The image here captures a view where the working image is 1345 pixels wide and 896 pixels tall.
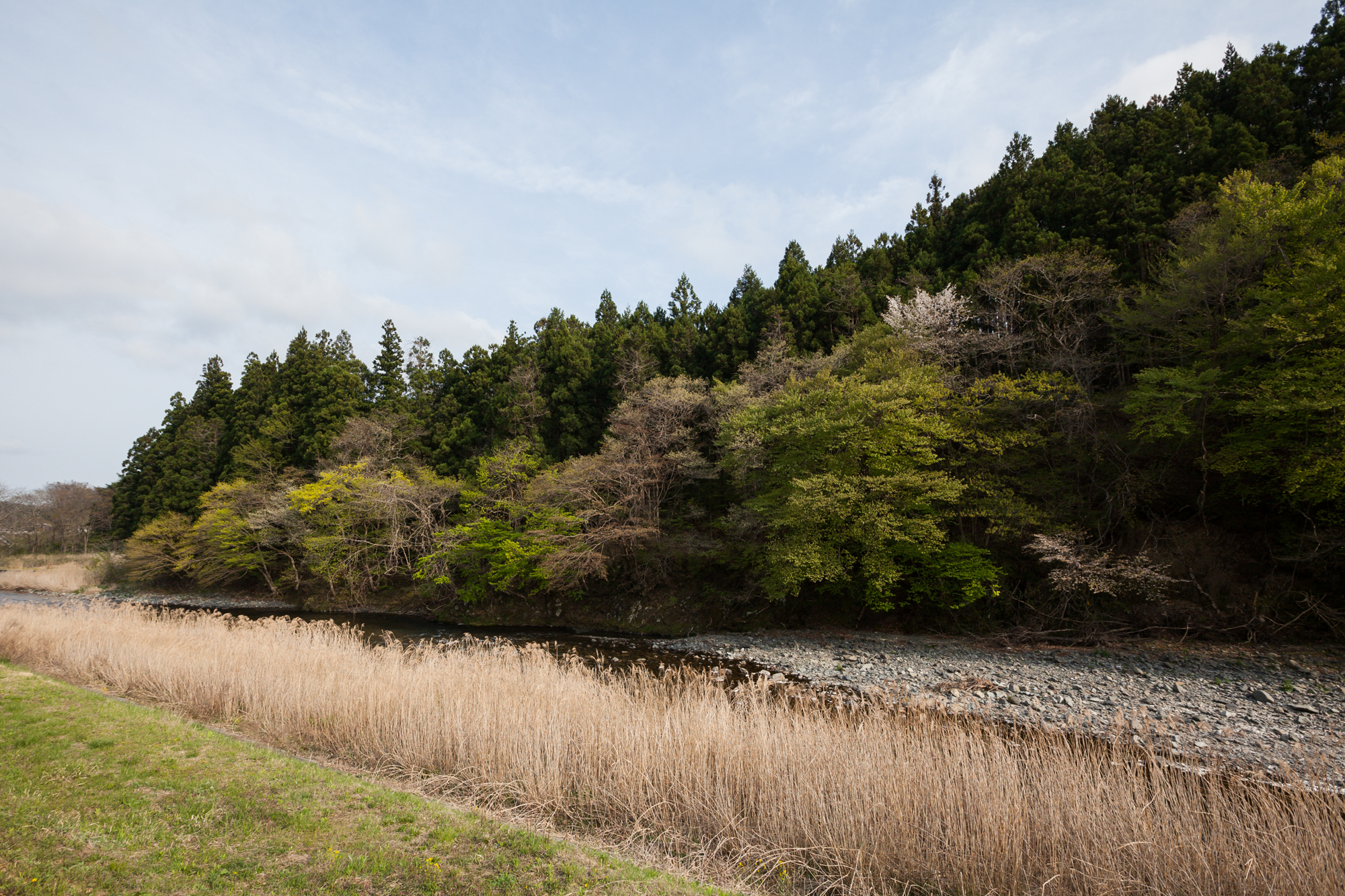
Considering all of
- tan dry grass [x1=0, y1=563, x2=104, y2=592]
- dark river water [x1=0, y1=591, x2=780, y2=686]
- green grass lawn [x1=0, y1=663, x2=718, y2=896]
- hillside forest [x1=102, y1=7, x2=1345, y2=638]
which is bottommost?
dark river water [x1=0, y1=591, x2=780, y2=686]

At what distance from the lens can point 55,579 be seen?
1545 inches

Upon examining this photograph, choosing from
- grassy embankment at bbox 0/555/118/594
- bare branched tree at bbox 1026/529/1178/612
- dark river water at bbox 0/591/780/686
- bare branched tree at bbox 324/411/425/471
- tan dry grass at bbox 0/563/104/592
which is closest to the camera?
bare branched tree at bbox 1026/529/1178/612

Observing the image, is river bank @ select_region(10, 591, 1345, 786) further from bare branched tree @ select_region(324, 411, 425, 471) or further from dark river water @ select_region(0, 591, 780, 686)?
bare branched tree @ select_region(324, 411, 425, 471)

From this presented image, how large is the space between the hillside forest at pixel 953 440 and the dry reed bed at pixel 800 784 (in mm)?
10472

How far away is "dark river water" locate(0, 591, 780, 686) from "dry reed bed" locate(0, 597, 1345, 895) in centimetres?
198

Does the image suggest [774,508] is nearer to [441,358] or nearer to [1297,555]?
[1297,555]

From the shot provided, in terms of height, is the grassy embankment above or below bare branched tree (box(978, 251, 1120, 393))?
below

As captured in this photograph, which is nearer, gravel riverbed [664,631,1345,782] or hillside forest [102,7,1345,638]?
gravel riverbed [664,631,1345,782]

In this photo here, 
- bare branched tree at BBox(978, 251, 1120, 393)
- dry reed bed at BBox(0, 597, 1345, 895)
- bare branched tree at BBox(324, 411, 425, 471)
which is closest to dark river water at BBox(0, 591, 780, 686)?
dry reed bed at BBox(0, 597, 1345, 895)

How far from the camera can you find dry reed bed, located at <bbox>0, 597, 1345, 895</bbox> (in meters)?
4.27

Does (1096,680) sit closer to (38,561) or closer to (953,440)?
(953,440)

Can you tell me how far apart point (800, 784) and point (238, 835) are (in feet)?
16.3

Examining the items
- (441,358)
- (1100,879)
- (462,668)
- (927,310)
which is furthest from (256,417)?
(1100,879)

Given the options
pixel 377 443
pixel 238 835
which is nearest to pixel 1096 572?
pixel 238 835
